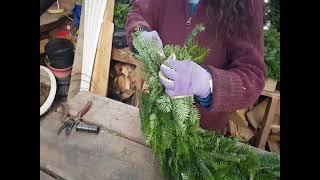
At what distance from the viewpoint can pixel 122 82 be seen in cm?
94

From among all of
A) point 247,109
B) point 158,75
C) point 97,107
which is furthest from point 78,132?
point 247,109

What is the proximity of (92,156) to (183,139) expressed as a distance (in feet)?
0.79

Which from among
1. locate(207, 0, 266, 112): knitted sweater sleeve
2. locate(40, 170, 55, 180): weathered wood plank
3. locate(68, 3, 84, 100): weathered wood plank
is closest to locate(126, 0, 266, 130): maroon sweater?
locate(207, 0, 266, 112): knitted sweater sleeve

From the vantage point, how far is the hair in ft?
2.61

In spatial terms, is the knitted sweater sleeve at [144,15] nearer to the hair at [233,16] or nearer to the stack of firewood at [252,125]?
the hair at [233,16]

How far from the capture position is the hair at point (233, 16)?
31.3 inches

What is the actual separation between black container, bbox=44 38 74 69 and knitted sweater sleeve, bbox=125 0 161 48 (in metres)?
0.16

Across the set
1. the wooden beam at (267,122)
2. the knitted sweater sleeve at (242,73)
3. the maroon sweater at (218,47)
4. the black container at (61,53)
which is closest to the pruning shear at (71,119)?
the black container at (61,53)

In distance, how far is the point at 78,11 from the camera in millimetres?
910

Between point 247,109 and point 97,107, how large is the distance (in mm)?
399

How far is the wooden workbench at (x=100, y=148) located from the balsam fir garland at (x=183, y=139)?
7 centimetres

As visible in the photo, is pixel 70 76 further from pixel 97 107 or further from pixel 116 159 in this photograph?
pixel 116 159

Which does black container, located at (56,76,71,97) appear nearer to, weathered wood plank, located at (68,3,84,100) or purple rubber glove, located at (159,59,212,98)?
weathered wood plank, located at (68,3,84,100)
